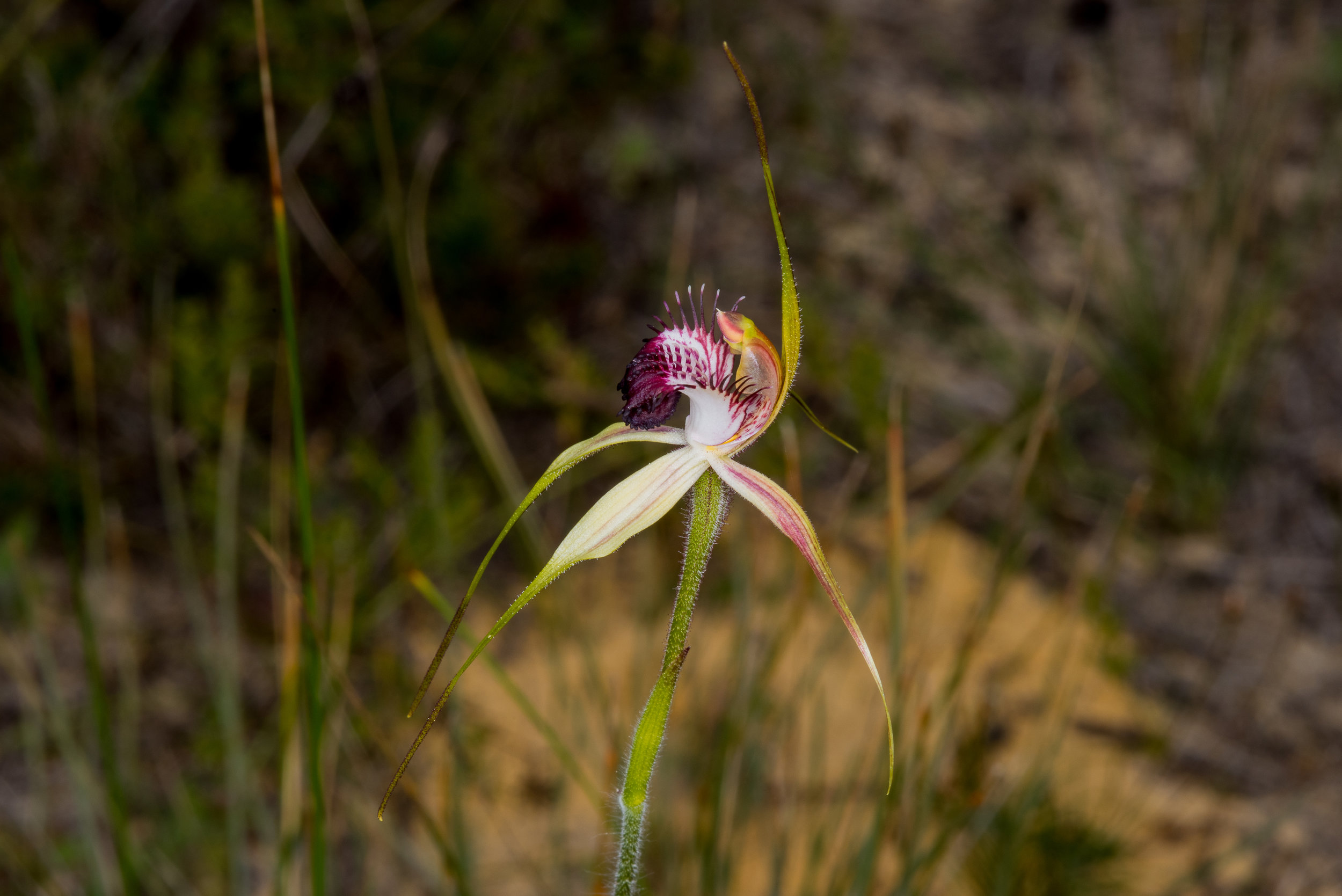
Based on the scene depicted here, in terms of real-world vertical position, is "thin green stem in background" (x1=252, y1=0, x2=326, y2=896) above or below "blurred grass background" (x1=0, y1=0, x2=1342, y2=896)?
below

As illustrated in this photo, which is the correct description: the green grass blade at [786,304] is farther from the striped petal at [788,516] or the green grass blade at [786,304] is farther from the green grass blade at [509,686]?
the green grass blade at [509,686]

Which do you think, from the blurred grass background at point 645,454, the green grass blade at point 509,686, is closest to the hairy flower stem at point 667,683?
the green grass blade at point 509,686

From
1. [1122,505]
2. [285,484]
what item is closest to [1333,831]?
[1122,505]

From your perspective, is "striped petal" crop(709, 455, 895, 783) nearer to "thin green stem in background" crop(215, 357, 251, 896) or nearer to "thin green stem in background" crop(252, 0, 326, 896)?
"thin green stem in background" crop(252, 0, 326, 896)

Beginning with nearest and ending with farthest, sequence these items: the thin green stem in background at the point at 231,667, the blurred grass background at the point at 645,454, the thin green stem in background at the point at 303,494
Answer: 1. the thin green stem in background at the point at 303,494
2. the thin green stem in background at the point at 231,667
3. the blurred grass background at the point at 645,454

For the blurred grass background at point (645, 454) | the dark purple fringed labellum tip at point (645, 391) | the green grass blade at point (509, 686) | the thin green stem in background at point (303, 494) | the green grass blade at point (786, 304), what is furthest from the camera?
the blurred grass background at point (645, 454)

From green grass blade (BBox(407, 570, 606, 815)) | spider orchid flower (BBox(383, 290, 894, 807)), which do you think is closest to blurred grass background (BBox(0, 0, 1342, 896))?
green grass blade (BBox(407, 570, 606, 815))

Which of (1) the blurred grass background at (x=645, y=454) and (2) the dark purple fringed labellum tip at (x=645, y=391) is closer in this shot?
(2) the dark purple fringed labellum tip at (x=645, y=391)
